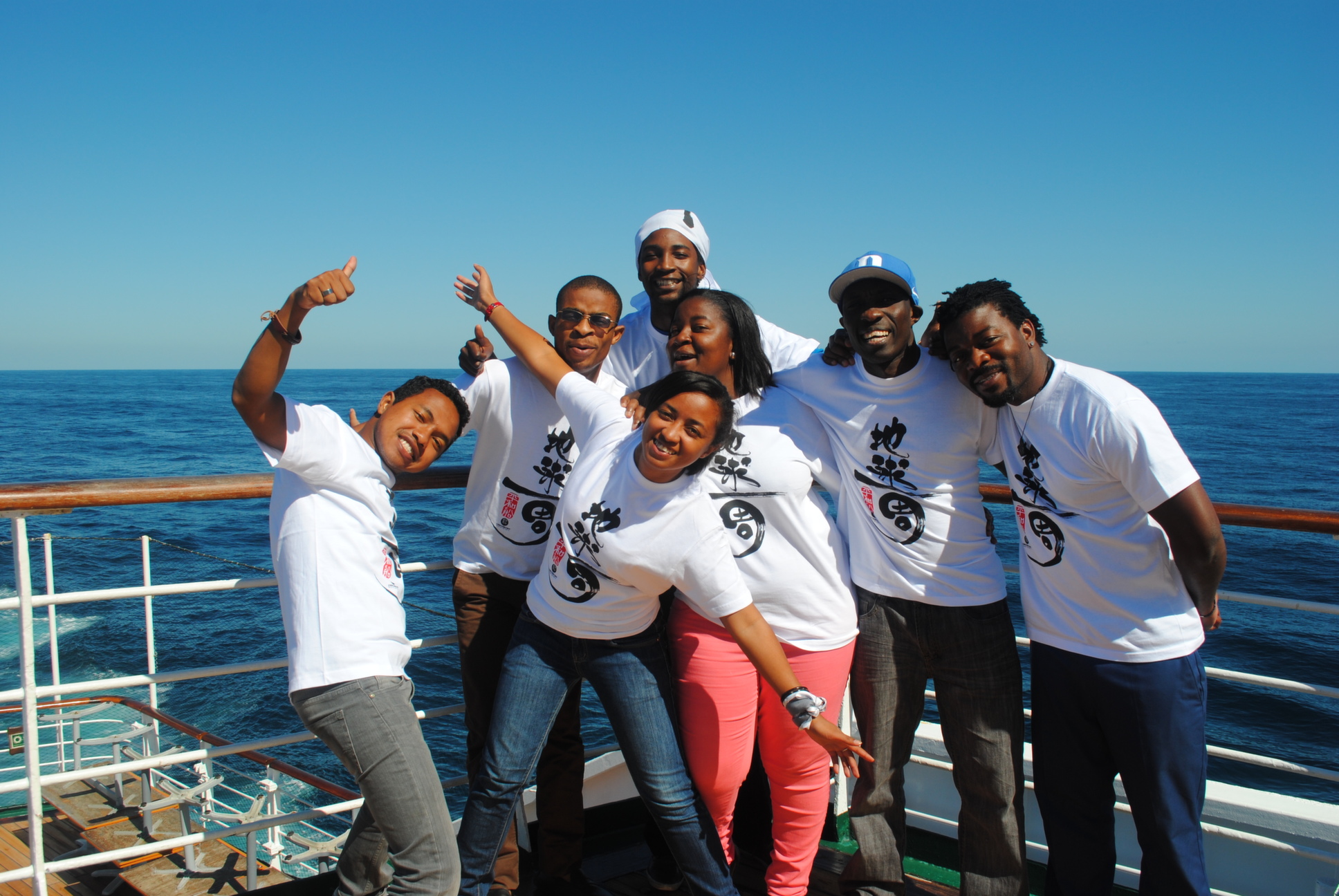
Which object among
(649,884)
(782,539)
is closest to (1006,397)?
(782,539)

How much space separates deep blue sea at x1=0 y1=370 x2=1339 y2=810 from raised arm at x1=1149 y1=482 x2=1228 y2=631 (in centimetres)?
624

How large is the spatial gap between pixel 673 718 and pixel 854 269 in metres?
1.37

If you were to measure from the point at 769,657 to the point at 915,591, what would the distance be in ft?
1.58

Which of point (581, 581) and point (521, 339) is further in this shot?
point (521, 339)

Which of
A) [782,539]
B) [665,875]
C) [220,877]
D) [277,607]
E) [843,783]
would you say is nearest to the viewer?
[782,539]

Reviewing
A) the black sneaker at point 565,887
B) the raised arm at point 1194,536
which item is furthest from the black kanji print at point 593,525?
the raised arm at point 1194,536

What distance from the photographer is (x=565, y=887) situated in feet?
8.37

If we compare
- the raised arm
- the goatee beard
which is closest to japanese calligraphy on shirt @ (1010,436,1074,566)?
the goatee beard

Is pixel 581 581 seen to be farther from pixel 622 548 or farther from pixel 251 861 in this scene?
pixel 251 861

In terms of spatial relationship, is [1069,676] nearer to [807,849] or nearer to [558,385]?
[807,849]

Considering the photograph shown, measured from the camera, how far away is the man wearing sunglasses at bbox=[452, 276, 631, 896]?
7.95 feet

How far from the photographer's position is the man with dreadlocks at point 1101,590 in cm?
190

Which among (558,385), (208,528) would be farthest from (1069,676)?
(208,528)

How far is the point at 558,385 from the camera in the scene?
2357 mm
